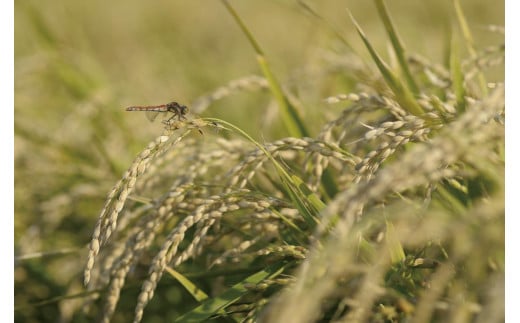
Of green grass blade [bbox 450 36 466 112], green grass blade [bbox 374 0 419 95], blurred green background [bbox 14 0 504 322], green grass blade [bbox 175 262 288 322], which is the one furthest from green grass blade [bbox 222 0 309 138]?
green grass blade [bbox 175 262 288 322]

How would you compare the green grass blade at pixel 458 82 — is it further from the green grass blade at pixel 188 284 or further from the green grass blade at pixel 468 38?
the green grass blade at pixel 188 284

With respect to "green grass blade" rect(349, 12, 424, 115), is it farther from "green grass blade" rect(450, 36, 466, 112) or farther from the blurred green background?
the blurred green background

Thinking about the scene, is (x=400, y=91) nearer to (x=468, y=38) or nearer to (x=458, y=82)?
(x=458, y=82)

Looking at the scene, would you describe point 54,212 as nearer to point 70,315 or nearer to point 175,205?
point 70,315

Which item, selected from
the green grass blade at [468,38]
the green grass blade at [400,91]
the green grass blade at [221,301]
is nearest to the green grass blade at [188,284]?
the green grass blade at [221,301]

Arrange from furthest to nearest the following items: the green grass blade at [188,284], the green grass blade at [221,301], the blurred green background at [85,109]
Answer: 1. the blurred green background at [85,109]
2. the green grass blade at [188,284]
3. the green grass blade at [221,301]

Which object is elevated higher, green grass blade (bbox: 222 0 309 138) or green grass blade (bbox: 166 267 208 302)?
green grass blade (bbox: 222 0 309 138)

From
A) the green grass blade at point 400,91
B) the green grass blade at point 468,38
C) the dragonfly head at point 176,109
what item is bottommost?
the green grass blade at point 468,38

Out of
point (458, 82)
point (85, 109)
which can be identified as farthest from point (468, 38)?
point (85, 109)
